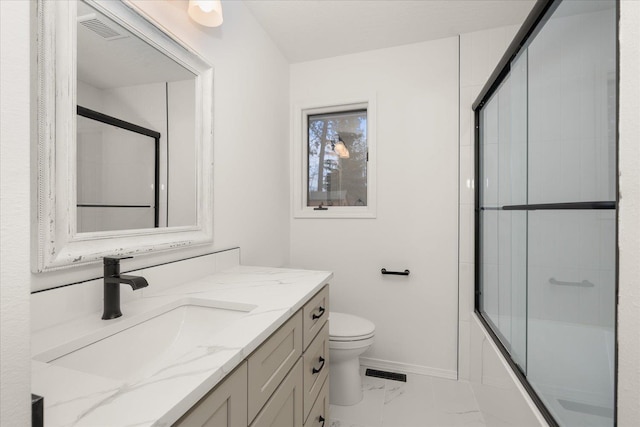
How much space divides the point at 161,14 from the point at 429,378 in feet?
8.46

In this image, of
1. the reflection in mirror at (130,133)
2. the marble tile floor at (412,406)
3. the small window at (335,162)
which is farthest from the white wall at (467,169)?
the reflection in mirror at (130,133)

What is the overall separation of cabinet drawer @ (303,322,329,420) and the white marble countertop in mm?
261

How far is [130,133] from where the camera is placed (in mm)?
1022

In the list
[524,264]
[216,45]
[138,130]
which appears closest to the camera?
[138,130]

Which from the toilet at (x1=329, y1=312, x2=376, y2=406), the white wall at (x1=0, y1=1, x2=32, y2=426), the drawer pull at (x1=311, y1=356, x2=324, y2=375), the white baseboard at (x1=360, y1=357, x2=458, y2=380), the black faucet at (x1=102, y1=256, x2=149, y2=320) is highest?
the white wall at (x1=0, y1=1, x2=32, y2=426)

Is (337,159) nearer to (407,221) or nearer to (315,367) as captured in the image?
(407,221)

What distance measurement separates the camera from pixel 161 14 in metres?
1.12

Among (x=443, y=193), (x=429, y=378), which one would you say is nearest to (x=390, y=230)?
(x=443, y=193)

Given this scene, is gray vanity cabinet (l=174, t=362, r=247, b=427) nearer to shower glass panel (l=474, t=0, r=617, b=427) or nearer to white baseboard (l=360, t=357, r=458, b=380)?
shower glass panel (l=474, t=0, r=617, b=427)

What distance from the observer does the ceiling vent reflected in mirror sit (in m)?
0.85

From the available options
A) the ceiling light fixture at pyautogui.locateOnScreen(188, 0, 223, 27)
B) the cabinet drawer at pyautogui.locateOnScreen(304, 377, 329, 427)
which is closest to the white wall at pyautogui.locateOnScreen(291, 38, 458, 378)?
the cabinet drawer at pyautogui.locateOnScreen(304, 377, 329, 427)

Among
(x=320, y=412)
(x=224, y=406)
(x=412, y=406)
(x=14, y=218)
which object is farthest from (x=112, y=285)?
(x=412, y=406)

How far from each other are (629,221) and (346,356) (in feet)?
4.92

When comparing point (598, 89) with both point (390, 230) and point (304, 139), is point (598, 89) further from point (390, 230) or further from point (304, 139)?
point (304, 139)
